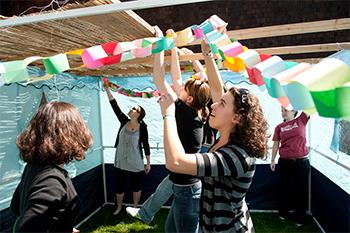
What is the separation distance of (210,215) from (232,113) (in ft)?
1.51

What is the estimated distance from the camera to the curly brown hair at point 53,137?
121 cm

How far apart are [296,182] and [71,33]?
3243 mm

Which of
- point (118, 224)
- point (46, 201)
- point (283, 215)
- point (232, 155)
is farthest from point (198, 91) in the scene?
point (283, 215)

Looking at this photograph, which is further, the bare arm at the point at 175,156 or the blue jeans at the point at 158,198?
the blue jeans at the point at 158,198

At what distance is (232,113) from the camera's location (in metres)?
1.40

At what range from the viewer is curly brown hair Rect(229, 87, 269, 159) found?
1.38 meters

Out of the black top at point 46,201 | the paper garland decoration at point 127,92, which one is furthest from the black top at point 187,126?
the paper garland decoration at point 127,92

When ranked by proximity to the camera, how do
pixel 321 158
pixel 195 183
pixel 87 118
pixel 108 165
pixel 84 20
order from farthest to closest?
1. pixel 108 165
2. pixel 87 118
3. pixel 321 158
4. pixel 195 183
5. pixel 84 20

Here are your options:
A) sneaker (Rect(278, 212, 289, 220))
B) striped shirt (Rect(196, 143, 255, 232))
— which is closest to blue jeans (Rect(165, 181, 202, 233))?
striped shirt (Rect(196, 143, 255, 232))

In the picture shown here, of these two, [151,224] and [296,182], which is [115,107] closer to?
[151,224]

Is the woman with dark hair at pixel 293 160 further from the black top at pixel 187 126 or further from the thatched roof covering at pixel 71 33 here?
the thatched roof covering at pixel 71 33

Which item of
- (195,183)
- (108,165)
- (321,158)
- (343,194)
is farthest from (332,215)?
(108,165)

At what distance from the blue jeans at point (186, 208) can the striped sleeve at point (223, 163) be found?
0.72 m

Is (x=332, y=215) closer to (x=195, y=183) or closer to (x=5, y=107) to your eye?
(x=195, y=183)
